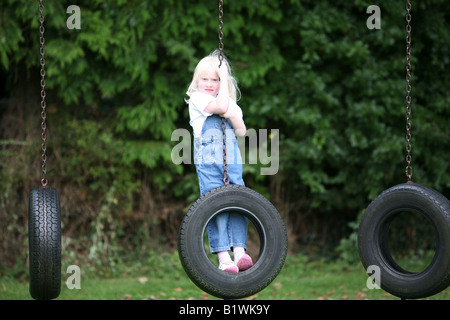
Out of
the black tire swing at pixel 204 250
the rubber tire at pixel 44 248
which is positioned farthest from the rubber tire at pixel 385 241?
the rubber tire at pixel 44 248

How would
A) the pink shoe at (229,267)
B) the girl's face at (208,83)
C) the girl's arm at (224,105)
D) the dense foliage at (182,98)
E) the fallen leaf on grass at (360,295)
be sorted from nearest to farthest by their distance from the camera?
the pink shoe at (229,267) → the girl's arm at (224,105) → the girl's face at (208,83) → the fallen leaf on grass at (360,295) → the dense foliage at (182,98)

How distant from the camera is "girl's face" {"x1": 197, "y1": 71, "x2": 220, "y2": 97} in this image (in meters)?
4.18

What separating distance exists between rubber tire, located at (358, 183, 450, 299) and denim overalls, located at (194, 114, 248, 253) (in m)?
0.84

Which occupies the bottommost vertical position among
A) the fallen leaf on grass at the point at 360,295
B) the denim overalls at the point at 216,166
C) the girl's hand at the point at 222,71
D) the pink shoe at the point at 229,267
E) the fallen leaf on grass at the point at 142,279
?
the fallen leaf on grass at the point at 360,295

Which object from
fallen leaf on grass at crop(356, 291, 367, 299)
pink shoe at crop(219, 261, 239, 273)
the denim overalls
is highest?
the denim overalls

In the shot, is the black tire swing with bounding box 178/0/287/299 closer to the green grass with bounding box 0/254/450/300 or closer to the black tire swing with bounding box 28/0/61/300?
the black tire swing with bounding box 28/0/61/300

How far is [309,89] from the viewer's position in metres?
7.66

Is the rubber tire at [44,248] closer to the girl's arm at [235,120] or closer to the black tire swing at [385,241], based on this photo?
the girl's arm at [235,120]

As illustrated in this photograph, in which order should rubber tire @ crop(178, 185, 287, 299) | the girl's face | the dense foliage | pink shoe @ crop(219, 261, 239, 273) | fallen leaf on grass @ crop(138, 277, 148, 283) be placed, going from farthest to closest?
the dense foliage, fallen leaf on grass @ crop(138, 277, 148, 283), the girl's face, pink shoe @ crop(219, 261, 239, 273), rubber tire @ crop(178, 185, 287, 299)

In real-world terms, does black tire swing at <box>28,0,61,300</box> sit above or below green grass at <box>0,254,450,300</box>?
above

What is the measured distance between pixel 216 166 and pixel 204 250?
2.02 ft

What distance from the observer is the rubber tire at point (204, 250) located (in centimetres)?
372

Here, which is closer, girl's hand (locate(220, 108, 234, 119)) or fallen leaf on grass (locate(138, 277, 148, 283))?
girl's hand (locate(220, 108, 234, 119))

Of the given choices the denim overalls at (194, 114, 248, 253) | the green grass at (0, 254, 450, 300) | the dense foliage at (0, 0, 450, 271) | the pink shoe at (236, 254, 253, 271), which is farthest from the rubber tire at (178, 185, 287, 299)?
the dense foliage at (0, 0, 450, 271)
